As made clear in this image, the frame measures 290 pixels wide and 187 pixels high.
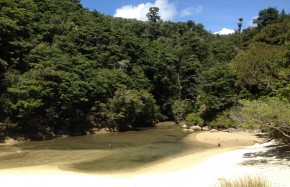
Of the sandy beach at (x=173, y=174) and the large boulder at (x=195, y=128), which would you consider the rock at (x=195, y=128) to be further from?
the sandy beach at (x=173, y=174)

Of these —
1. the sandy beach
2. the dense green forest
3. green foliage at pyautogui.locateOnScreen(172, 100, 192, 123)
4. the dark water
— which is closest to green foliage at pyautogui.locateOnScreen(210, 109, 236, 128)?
the dense green forest

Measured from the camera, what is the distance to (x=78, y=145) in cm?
3606

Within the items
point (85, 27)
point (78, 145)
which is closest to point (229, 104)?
point (78, 145)

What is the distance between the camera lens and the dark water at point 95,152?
25062 millimetres

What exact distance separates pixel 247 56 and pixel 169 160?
21.4 metres

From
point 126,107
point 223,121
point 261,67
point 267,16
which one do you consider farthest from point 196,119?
point 267,16

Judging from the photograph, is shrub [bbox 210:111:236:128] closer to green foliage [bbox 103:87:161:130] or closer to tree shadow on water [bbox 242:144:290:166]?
green foliage [bbox 103:87:161:130]

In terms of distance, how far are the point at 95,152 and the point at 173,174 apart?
1205 centimetres

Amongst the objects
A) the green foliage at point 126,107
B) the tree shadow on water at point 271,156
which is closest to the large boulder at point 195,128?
the green foliage at point 126,107

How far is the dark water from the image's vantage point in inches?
987

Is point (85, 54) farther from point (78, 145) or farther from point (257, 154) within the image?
point (257, 154)

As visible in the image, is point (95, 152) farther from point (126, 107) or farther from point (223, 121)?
point (223, 121)

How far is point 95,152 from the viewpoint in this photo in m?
30.9

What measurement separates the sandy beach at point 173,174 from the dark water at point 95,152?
1.92 meters
